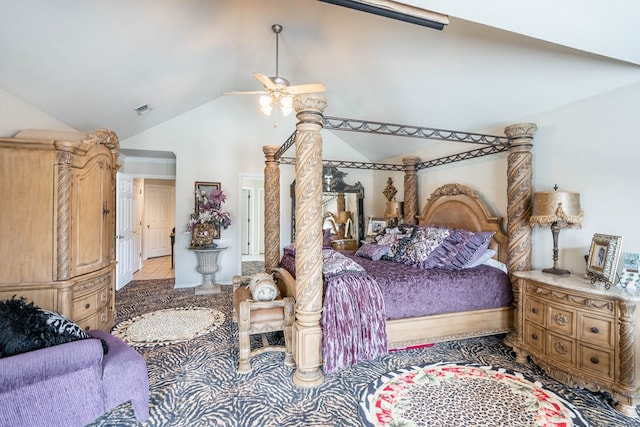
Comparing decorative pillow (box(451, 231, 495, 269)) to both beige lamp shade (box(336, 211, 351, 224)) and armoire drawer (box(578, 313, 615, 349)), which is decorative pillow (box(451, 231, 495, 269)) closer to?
armoire drawer (box(578, 313, 615, 349))

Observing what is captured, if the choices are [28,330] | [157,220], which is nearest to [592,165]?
[28,330]

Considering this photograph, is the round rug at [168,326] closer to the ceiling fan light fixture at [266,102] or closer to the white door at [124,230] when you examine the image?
the white door at [124,230]

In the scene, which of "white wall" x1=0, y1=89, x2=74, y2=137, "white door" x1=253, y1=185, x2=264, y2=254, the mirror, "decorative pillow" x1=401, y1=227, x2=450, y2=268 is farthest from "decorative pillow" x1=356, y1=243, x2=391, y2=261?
"white door" x1=253, y1=185, x2=264, y2=254

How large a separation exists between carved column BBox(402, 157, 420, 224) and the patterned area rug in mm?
2160

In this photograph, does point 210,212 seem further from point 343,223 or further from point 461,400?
point 461,400

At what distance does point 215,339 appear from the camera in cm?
314

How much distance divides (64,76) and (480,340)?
16.4ft

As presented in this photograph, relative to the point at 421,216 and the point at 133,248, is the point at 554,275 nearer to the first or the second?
the point at 421,216

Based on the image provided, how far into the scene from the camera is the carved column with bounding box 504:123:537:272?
114 inches

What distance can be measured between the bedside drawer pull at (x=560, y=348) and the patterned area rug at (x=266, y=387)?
252mm

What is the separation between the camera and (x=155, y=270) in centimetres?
687

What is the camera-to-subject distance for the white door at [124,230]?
206 inches

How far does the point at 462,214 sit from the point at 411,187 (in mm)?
1153

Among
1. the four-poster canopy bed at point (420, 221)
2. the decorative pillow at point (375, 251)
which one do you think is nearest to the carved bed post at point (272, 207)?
the four-poster canopy bed at point (420, 221)
